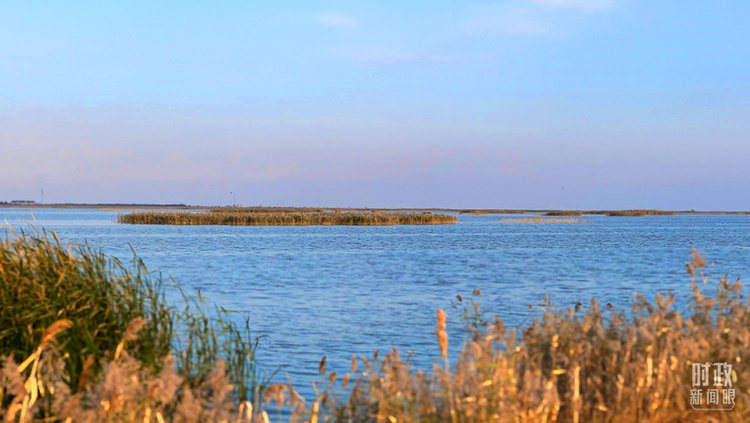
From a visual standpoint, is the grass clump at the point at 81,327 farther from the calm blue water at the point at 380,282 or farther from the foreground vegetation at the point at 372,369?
the calm blue water at the point at 380,282

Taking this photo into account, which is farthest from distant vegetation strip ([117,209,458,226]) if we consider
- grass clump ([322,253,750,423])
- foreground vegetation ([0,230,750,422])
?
grass clump ([322,253,750,423])

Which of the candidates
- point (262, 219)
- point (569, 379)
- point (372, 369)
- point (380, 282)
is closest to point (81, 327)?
point (372, 369)

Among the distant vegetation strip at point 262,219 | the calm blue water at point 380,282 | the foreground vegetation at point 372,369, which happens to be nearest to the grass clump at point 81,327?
the foreground vegetation at point 372,369

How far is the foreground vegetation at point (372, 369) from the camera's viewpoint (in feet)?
18.1

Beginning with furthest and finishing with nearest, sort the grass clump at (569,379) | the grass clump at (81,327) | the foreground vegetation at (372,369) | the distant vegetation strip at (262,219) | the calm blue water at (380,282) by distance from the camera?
1. the distant vegetation strip at (262,219)
2. the calm blue water at (380,282)
3. the grass clump at (81,327)
4. the grass clump at (569,379)
5. the foreground vegetation at (372,369)

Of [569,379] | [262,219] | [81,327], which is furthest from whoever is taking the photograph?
[262,219]

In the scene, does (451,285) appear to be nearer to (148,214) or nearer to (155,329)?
(155,329)

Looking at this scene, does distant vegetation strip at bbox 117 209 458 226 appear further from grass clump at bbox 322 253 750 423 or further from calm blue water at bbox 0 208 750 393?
grass clump at bbox 322 253 750 423

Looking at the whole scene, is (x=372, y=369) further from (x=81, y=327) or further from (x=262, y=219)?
(x=262, y=219)

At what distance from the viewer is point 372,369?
22.2 feet

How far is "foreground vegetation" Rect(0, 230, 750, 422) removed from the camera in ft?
18.1

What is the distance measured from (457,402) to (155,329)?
353 centimetres

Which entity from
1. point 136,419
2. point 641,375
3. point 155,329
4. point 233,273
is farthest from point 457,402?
point 233,273

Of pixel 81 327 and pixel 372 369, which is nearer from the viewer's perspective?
pixel 372 369
